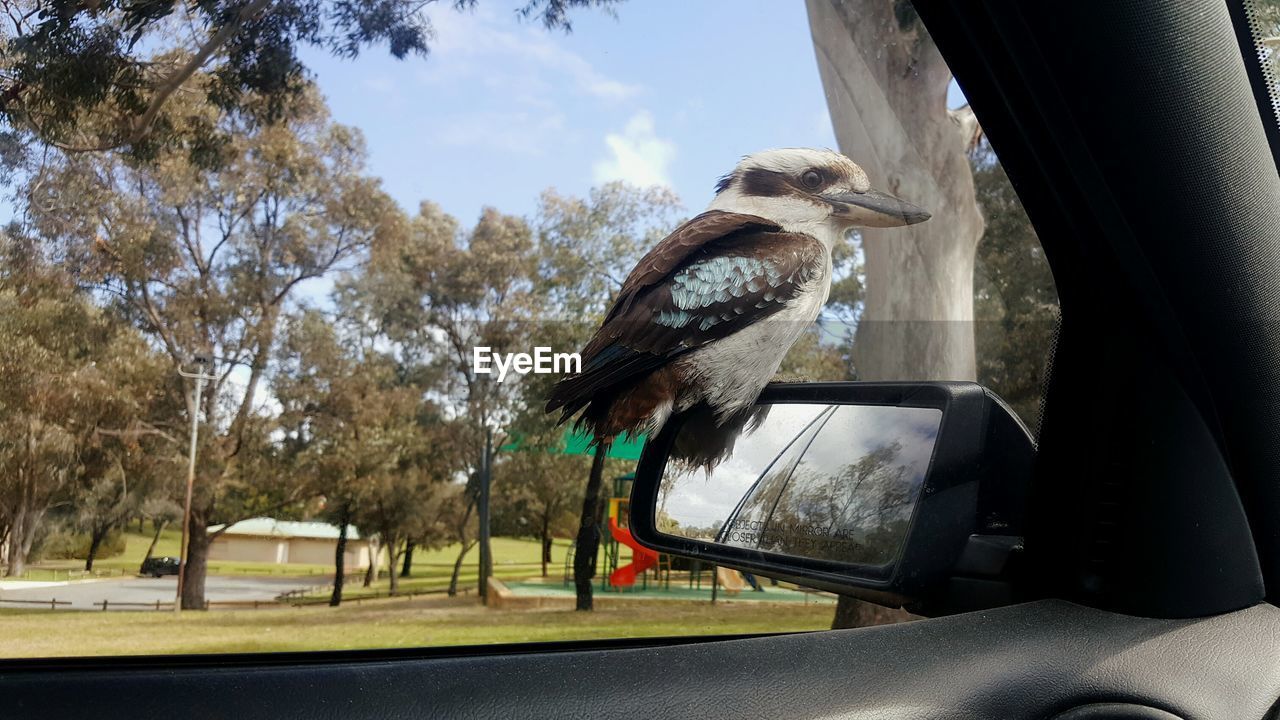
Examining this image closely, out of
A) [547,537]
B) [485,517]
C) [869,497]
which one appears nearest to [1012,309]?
[869,497]

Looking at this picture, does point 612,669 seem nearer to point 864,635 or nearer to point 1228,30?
point 864,635

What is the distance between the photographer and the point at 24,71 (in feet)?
4.79

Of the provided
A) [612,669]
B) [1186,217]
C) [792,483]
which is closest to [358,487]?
[612,669]

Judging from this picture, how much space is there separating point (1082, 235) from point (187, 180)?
1.70 m

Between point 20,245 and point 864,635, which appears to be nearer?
point 20,245

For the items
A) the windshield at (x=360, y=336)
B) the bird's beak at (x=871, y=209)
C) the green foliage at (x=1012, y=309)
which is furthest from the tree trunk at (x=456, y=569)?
the green foliage at (x=1012, y=309)

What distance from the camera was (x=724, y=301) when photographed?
190cm

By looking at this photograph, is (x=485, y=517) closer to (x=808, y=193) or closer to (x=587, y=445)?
(x=587, y=445)

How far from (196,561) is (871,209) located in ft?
4.91

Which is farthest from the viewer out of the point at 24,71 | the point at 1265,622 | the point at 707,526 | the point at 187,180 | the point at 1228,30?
the point at 707,526

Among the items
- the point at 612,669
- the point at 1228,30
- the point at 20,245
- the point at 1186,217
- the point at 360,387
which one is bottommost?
the point at 612,669

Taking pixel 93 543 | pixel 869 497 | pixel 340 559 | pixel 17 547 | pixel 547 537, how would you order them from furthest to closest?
pixel 869 497 < pixel 547 537 < pixel 340 559 < pixel 93 543 < pixel 17 547

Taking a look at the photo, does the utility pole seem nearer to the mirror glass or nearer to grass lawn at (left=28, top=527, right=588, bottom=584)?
grass lawn at (left=28, top=527, right=588, bottom=584)

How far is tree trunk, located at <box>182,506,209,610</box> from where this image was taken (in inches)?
65.2
